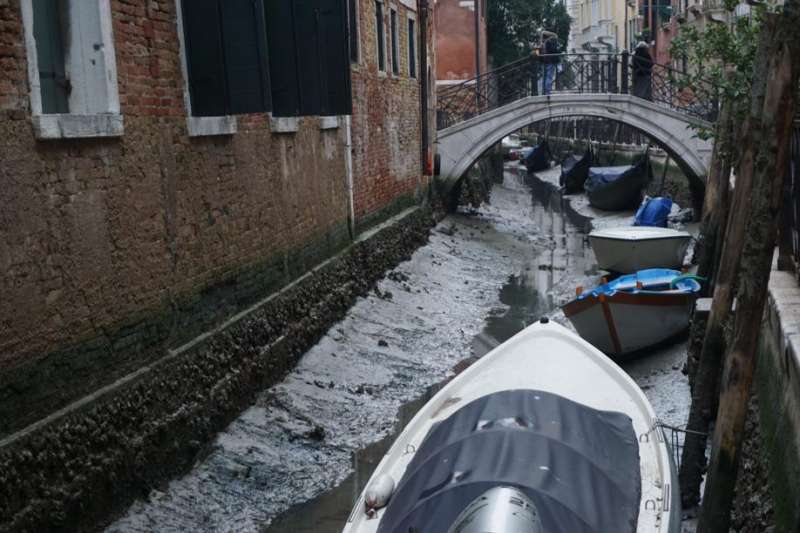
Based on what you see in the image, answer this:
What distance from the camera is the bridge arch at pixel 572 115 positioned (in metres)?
16.7

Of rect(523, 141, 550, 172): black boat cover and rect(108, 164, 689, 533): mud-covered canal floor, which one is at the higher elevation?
rect(523, 141, 550, 172): black boat cover

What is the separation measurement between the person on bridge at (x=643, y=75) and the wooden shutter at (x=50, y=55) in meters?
13.1

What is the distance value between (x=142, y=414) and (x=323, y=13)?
3.90m

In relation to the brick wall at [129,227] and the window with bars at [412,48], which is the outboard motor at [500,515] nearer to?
the brick wall at [129,227]

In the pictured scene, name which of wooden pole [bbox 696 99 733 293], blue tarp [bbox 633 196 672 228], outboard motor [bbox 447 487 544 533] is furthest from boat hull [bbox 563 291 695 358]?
outboard motor [bbox 447 487 544 533]

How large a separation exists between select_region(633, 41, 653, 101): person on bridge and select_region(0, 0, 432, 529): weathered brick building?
8913 mm

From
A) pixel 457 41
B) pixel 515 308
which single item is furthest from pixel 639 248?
pixel 457 41

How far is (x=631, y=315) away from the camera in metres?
8.95

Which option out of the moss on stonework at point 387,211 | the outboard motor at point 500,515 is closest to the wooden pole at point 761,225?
the outboard motor at point 500,515

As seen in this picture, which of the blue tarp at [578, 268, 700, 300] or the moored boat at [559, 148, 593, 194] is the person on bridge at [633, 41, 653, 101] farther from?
the blue tarp at [578, 268, 700, 300]

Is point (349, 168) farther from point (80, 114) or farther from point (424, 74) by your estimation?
point (80, 114)

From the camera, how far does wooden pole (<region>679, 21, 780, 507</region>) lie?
18.3ft

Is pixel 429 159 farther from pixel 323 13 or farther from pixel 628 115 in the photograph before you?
pixel 323 13

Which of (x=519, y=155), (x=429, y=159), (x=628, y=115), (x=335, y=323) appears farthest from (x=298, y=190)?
(x=519, y=155)
